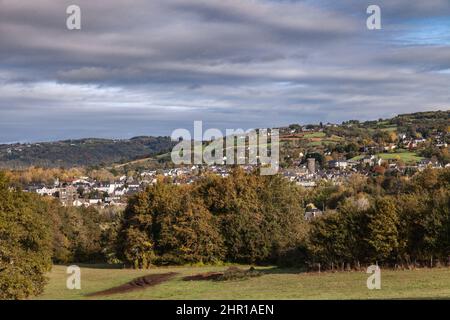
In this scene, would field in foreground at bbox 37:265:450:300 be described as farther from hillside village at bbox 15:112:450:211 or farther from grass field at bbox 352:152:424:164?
grass field at bbox 352:152:424:164

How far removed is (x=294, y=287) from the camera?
29844 millimetres

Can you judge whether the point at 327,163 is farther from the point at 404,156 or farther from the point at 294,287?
the point at 294,287

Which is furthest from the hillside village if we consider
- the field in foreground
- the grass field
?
the field in foreground

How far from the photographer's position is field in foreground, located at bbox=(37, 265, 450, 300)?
2497 cm

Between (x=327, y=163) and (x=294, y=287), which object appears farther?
(x=327, y=163)

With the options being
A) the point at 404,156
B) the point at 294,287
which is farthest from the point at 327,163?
the point at 294,287

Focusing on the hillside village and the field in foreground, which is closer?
the field in foreground

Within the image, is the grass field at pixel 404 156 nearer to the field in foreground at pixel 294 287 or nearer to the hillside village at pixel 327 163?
the hillside village at pixel 327 163

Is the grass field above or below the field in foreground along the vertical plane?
above

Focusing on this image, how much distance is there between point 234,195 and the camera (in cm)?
5741

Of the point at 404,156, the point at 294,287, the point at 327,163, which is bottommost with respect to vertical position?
the point at 294,287

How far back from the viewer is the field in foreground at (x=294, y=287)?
25.0 meters
